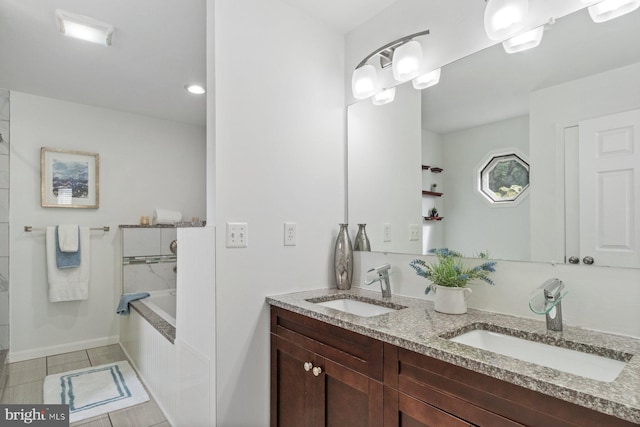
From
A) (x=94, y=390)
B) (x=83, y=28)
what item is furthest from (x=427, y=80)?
(x=94, y=390)

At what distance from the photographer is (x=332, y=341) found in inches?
54.7

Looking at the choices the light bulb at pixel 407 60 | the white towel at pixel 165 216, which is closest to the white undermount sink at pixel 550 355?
the light bulb at pixel 407 60

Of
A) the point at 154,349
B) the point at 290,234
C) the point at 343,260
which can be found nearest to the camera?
the point at 290,234

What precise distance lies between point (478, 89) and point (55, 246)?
3.68 m

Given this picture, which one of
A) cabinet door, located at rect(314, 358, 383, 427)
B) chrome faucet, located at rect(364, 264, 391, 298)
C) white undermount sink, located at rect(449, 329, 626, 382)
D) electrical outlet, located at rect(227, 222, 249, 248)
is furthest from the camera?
chrome faucet, located at rect(364, 264, 391, 298)

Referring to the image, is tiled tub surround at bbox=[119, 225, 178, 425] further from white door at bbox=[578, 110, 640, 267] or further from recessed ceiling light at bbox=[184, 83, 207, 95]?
white door at bbox=[578, 110, 640, 267]

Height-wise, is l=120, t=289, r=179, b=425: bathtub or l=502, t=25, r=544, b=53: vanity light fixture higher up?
l=502, t=25, r=544, b=53: vanity light fixture

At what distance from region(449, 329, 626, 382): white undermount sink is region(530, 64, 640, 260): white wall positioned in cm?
34

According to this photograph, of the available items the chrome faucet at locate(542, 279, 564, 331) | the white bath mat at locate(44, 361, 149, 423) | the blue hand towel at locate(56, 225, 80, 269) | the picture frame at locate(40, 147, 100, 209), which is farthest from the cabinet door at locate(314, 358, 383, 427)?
the picture frame at locate(40, 147, 100, 209)

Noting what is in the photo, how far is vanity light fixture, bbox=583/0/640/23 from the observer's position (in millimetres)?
1120

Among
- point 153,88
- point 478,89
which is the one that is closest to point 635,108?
point 478,89

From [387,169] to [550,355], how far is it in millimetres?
1177

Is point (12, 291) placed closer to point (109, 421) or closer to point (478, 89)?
point (109, 421)

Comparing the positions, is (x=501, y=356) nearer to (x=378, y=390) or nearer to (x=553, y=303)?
(x=553, y=303)
